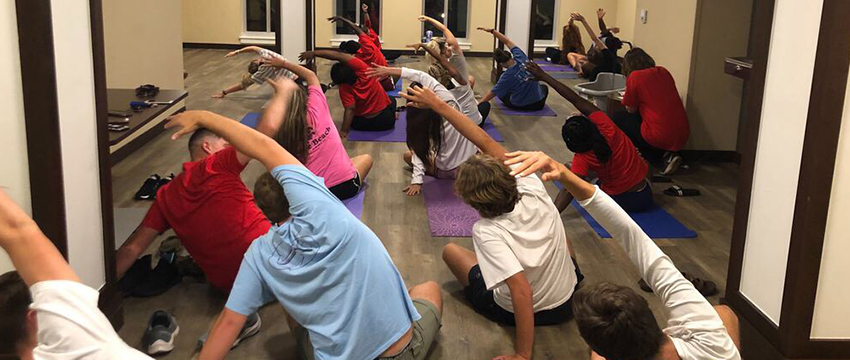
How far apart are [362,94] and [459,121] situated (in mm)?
4058

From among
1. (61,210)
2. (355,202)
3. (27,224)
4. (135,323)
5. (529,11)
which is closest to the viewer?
(27,224)

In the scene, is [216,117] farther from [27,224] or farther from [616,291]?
[616,291]

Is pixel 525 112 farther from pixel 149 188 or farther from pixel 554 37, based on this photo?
pixel 554 37

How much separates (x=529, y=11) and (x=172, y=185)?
781 centimetres

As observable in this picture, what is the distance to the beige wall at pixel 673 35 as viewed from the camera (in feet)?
22.6

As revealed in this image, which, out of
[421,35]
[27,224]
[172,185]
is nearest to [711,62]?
[172,185]

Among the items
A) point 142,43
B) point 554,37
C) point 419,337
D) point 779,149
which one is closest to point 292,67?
point 419,337

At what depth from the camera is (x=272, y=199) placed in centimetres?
335

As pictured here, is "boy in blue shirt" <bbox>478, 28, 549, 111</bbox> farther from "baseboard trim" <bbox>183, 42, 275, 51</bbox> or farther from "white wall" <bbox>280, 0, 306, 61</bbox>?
"baseboard trim" <bbox>183, 42, 275, 51</bbox>

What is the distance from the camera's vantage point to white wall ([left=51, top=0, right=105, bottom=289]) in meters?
3.11

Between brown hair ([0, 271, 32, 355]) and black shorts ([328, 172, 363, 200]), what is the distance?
376 centimetres

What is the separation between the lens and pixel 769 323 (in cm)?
339

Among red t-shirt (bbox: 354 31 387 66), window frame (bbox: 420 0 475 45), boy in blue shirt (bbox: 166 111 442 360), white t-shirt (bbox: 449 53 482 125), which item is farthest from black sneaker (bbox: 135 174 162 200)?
window frame (bbox: 420 0 475 45)

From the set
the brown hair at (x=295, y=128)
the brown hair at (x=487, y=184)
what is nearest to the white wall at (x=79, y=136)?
the brown hair at (x=295, y=128)
